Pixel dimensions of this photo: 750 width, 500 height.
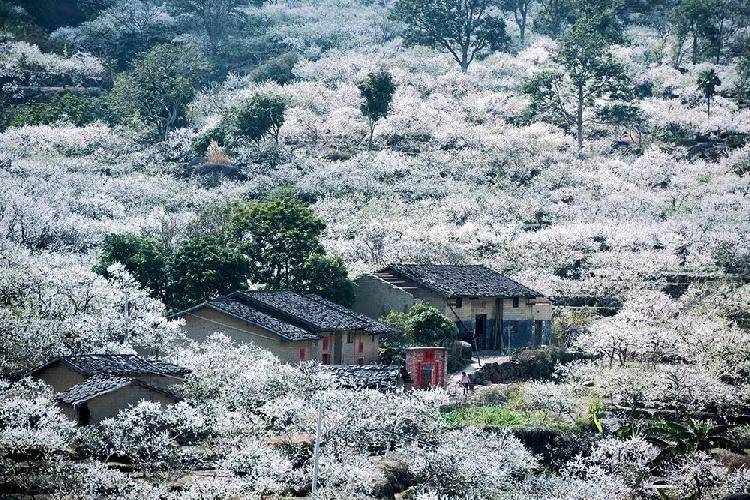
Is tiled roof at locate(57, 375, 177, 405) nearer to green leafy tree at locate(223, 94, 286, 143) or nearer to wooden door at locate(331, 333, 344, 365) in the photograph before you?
wooden door at locate(331, 333, 344, 365)

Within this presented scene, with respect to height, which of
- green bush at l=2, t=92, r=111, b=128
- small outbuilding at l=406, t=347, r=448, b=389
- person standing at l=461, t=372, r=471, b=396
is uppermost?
green bush at l=2, t=92, r=111, b=128

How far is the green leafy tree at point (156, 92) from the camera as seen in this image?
374ft

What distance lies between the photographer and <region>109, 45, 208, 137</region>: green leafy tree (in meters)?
114

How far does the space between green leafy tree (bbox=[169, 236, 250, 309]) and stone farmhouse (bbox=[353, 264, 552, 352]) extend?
7.24 metres

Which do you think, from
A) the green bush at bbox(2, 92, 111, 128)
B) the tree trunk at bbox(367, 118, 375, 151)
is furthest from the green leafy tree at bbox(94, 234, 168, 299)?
the green bush at bbox(2, 92, 111, 128)

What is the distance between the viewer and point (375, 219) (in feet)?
313

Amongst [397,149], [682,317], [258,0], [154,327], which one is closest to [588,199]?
[397,149]

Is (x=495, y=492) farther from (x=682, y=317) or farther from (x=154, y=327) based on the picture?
(x=682, y=317)

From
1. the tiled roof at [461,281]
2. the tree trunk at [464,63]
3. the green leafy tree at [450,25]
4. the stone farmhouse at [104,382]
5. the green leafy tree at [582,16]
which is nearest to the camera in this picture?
the stone farmhouse at [104,382]

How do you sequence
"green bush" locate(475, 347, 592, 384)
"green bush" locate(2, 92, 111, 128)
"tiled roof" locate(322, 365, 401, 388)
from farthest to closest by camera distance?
"green bush" locate(2, 92, 111, 128) → "green bush" locate(475, 347, 592, 384) → "tiled roof" locate(322, 365, 401, 388)

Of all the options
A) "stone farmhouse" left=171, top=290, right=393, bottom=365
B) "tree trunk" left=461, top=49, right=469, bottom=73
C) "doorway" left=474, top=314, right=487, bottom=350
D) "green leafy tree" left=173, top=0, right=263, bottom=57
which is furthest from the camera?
"green leafy tree" left=173, top=0, right=263, bottom=57

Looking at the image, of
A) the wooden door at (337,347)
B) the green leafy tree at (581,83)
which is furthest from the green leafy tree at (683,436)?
the green leafy tree at (581,83)

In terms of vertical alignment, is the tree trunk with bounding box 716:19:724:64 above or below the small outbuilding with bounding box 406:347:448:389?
above

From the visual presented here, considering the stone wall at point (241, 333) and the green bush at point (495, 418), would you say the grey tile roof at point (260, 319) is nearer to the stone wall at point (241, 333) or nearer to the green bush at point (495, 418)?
the stone wall at point (241, 333)
